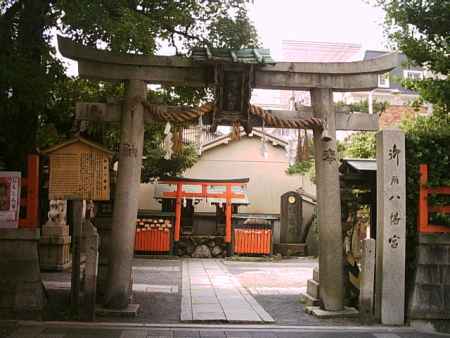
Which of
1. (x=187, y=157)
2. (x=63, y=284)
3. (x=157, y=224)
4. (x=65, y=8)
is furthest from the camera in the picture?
(x=187, y=157)

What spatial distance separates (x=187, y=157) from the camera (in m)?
23.9

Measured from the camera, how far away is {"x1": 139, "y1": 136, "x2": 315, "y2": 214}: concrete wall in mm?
29109

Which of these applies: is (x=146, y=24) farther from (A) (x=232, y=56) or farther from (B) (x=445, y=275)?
(B) (x=445, y=275)

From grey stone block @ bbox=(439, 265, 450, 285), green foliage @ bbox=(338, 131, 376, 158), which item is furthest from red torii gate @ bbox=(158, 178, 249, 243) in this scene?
grey stone block @ bbox=(439, 265, 450, 285)

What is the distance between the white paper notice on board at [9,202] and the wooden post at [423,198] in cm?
750

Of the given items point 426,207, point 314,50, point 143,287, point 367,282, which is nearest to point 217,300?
point 143,287

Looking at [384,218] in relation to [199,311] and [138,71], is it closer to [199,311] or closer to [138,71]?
[199,311]

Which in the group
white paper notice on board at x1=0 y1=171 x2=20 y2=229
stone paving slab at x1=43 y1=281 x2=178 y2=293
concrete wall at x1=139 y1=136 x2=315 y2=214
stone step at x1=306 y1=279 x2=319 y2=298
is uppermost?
concrete wall at x1=139 y1=136 x2=315 y2=214

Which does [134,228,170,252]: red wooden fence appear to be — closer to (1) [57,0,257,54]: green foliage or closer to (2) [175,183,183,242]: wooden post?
(2) [175,183,183,242]: wooden post

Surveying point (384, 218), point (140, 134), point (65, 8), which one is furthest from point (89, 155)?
point (384, 218)

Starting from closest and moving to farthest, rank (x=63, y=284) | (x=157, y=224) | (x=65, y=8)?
1. (x=65, y=8)
2. (x=63, y=284)
3. (x=157, y=224)

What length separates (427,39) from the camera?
11.0 m

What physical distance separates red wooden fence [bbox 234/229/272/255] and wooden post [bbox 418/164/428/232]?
45.2 feet

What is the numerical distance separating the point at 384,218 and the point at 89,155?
18.6ft
